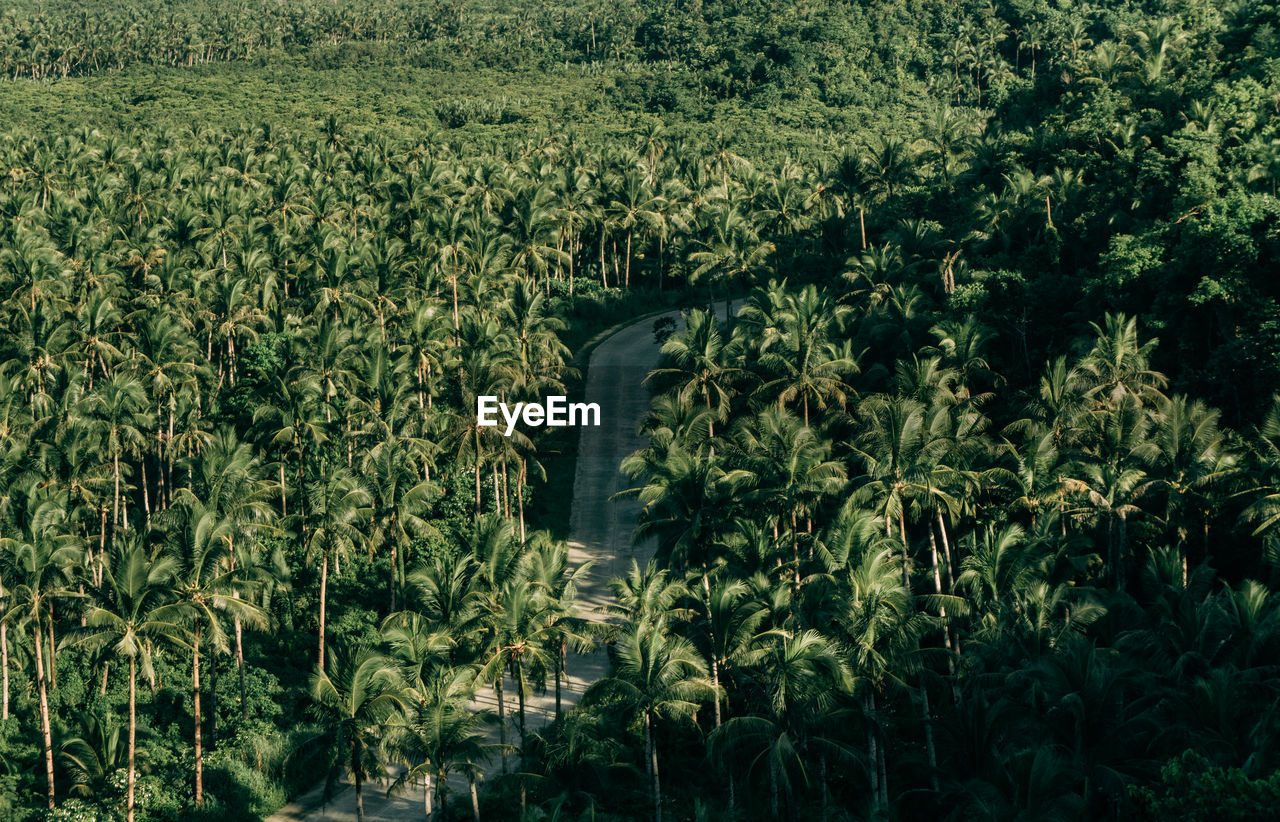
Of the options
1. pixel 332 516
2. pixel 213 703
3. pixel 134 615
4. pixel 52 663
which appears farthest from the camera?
pixel 52 663

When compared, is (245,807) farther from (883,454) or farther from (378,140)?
(378,140)

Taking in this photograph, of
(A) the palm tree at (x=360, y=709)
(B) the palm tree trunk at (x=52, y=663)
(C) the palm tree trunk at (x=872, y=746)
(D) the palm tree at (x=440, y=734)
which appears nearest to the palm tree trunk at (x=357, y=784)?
(A) the palm tree at (x=360, y=709)

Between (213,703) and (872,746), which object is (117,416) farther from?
(872,746)

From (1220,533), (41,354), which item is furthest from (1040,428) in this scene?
(41,354)

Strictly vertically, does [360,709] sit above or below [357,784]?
above

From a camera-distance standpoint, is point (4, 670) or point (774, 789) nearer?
point (774, 789)

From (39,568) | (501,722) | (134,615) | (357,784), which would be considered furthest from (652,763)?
(39,568)

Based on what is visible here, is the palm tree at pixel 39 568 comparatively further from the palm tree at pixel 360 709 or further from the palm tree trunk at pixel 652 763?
the palm tree trunk at pixel 652 763

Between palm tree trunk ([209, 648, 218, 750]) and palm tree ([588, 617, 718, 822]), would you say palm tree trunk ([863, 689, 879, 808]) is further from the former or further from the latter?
palm tree trunk ([209, 648, 218, 750])
